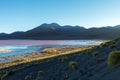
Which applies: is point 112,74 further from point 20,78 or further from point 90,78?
point 20,78

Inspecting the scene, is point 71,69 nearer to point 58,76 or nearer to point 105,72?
point 58,76

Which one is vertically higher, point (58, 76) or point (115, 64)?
point (115, 64)

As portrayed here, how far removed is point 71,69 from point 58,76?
95 centimetres

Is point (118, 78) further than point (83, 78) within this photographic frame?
No

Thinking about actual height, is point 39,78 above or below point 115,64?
below

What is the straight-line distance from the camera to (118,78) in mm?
11609

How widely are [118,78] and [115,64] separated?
179cm

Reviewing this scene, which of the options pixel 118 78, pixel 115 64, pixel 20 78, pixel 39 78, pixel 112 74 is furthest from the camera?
pixel 20 78

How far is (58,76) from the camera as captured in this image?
19219 millimetres

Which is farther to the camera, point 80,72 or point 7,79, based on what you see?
point 7,79

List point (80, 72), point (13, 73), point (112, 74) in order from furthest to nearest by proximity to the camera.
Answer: point (13, 73), point (80, 72), point (112, 74)

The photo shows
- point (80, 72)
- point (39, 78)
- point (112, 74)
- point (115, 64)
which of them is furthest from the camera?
point (39, 78)

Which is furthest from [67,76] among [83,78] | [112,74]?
[112,74]

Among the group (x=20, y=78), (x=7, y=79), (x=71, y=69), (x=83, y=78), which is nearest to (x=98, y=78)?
(x=83, y=78)
